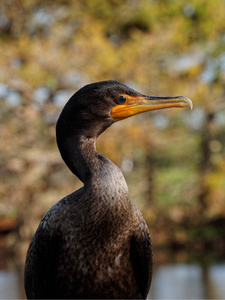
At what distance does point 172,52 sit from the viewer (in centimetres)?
1805

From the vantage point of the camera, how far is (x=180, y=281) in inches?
463

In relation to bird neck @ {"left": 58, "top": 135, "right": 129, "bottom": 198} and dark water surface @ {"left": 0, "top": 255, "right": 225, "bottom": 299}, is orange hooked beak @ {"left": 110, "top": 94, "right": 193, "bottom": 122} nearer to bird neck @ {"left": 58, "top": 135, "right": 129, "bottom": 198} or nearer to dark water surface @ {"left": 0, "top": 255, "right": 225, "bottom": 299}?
bird neck @ {"left": 58, "top": 135, "right": 129, "bottom": 198}

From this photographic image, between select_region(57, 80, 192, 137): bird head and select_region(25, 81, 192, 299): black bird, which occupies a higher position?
select_region(57, 80, 192, 137): bird head

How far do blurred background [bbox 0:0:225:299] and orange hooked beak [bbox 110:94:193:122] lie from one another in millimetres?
8637

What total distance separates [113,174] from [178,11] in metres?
17.8

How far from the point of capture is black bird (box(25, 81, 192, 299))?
2.30 metres

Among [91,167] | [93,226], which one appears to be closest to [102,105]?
[91,167]

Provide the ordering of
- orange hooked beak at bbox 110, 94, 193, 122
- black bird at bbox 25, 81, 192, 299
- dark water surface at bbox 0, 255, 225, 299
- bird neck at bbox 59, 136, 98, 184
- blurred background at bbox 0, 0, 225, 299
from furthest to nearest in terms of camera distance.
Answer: blurred background at bbox 0, 0, 225, 299, dark water surface at bbox 0, 255, 225, 299, orange hooked beak at bbox 110, 94, 193, 122, bird neck at bbox 59, 136, 98, 184, black bird at bbox 25, 81, 192, 299

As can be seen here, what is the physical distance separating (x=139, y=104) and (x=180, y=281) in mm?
9905

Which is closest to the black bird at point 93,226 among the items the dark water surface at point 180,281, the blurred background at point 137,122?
the dark water surface at point 180,281

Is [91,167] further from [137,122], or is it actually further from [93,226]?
[137,122]

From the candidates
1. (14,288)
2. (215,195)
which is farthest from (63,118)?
(215,195)

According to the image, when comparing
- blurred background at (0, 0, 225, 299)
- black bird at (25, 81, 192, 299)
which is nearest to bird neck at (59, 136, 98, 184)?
black bird at (25, 81, 192, 299)

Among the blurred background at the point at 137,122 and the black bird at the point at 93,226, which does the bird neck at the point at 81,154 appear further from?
the blurred background at the point at 137,122
